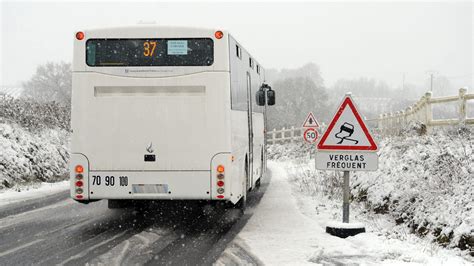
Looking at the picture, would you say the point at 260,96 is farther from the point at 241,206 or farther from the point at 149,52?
the point at 149,52

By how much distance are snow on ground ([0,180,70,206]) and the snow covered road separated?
3.16 feet

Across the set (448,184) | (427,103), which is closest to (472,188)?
(448,184)

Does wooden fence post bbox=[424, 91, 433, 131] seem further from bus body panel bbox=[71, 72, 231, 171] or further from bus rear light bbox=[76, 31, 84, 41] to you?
bus rear light bbox=[76, 31, 84, 41]

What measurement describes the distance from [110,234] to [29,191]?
25.7 feet

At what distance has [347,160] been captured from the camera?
8.96 m

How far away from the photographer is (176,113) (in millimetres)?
9305

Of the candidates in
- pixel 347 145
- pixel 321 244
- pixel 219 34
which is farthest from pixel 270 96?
pixel 321 244

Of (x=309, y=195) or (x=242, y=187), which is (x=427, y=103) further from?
(x=242, y=187)

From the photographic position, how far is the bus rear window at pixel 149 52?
931cm

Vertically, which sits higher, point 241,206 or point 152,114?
point 152,114

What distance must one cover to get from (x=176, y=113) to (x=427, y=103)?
946cm

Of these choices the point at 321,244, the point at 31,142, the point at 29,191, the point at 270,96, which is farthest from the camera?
the point at 31,142

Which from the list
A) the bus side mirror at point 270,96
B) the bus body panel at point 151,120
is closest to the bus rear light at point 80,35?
the bus body panel at point 151,120

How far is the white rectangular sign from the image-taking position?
8859mm
